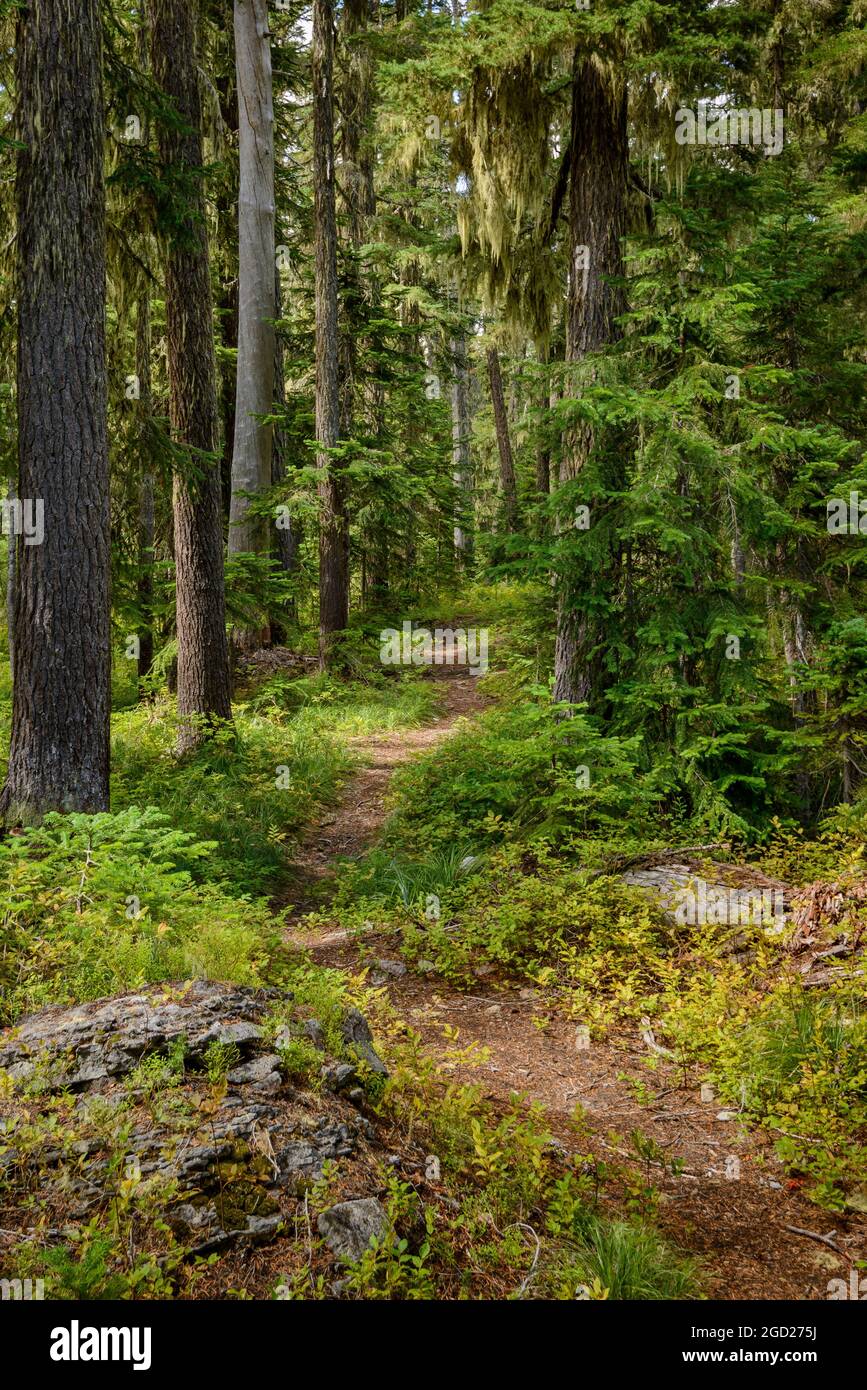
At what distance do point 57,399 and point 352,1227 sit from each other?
17.6 ft

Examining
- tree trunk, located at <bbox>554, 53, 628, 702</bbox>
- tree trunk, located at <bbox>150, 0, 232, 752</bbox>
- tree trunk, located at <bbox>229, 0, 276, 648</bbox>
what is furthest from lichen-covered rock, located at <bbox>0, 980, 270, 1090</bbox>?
tree trunk, located at <bbox>229, 0, 276, 648</bbox>

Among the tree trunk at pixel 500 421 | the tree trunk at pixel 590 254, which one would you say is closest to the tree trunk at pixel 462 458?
the tree trunk at pixel 500 421

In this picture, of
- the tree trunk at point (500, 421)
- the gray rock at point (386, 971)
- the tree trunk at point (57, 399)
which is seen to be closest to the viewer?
the tree trunk at point (57, 399)

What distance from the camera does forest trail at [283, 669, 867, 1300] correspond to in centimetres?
332

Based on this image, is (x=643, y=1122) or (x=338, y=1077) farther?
(x=643, y=1122)

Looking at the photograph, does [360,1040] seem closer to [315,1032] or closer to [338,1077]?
[315,1032]

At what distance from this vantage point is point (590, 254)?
7887 mm

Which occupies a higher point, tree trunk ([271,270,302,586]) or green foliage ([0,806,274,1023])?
tree trunk ([271,270,302,586])

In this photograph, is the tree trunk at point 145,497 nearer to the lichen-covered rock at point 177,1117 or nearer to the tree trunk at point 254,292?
the tree trunk at point 254,292

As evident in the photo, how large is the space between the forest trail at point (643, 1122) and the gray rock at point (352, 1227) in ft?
3.51

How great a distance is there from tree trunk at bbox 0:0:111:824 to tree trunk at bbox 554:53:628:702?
412cm

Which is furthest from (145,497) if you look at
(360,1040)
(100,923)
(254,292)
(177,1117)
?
(177,1117)

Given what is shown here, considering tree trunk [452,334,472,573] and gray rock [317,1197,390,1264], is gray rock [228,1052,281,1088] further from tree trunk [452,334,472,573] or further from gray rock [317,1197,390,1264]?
tree trunk [452,334,472,573]

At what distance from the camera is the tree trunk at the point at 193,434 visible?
8492mm
